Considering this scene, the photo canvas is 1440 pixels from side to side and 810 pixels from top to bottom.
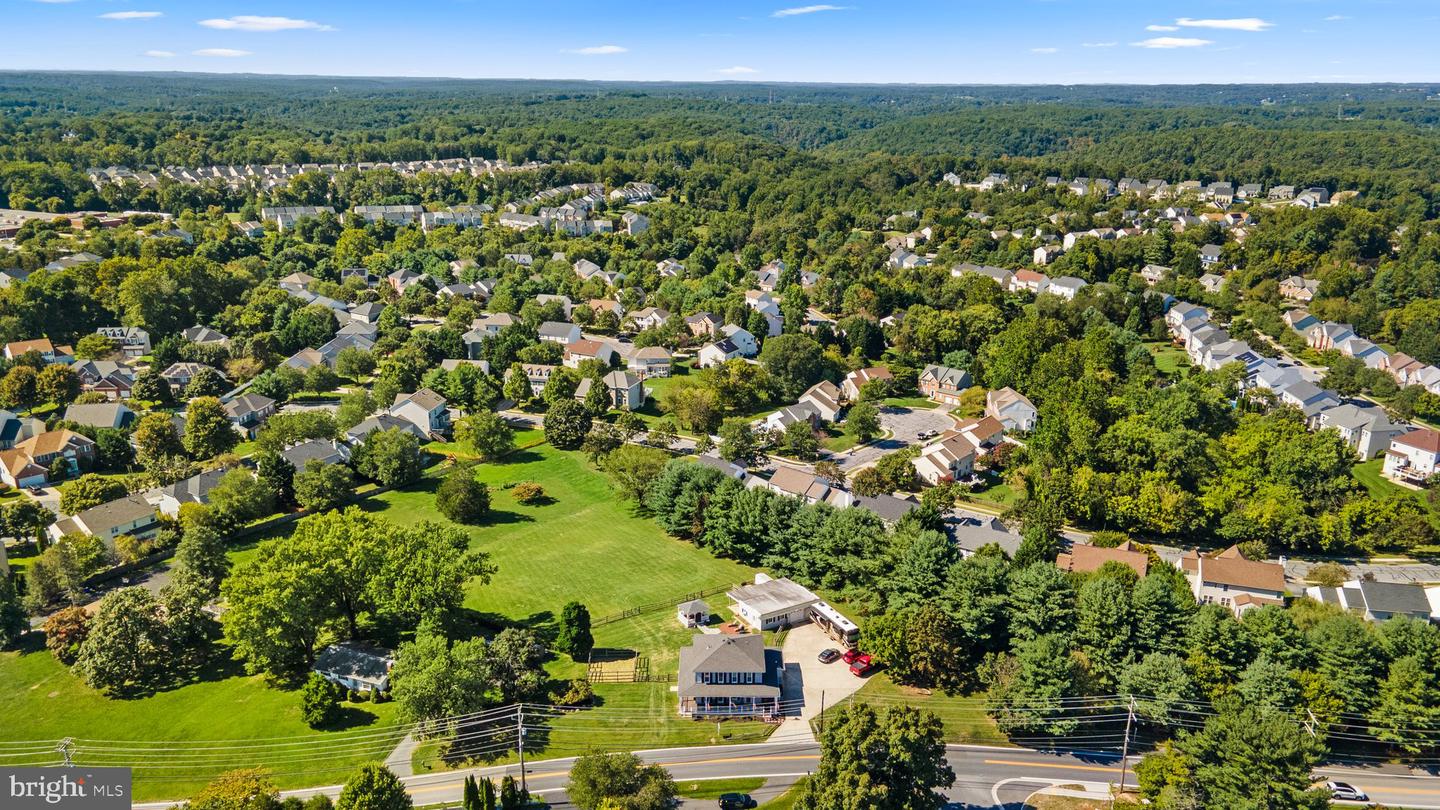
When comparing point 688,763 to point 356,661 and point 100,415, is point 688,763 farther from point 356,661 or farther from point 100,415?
point 100,415

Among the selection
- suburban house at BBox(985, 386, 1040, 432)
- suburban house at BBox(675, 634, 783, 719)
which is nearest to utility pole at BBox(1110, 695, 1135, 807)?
suburban house at BBox(675, 634, 783, 719)

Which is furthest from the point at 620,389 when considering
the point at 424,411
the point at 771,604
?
the point at 771,604

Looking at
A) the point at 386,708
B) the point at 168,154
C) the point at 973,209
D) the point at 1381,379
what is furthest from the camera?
the point at 168,154

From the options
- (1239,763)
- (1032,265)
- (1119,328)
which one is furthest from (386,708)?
(1032,265)

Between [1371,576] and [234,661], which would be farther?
[1371,576]

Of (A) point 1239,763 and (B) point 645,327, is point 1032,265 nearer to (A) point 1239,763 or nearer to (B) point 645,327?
(B) point 645,327

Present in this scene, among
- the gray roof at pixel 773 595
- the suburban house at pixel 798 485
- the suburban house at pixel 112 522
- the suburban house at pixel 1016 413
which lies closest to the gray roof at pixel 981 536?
the suburban house at pixel 798 485
